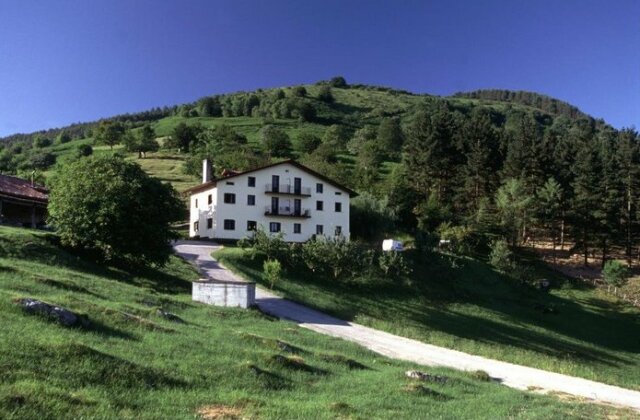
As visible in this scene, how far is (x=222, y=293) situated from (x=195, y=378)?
16.0 metres

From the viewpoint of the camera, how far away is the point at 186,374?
1065 cm

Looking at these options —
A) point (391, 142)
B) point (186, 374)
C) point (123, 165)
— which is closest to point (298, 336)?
point (186, 374)

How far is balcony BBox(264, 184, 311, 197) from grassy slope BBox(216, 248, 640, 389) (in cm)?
1623

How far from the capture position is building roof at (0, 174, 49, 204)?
46.6 m

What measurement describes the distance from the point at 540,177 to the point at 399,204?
20648 millimetres

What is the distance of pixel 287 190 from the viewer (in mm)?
61125

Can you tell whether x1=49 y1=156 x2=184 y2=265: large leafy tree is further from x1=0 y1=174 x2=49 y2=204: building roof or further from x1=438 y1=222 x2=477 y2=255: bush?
x1=438 y1=222 x2=477 y2=255: bush

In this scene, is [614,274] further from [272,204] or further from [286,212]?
[272,204]

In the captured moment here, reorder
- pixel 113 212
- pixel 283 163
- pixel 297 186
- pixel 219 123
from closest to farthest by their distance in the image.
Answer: pixel 113 212 < pixel 283 163 < pixel 297 186 < pixel 219 123

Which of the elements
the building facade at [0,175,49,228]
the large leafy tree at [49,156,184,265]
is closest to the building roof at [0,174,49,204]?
the building facade at [0,175,49,228]

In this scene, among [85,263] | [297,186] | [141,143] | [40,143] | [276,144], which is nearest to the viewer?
[85,263]

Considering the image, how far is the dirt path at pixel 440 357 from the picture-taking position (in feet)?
58.4

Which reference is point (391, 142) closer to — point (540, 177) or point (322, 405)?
point (540, 177)

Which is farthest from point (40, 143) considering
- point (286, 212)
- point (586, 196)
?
point (586, 196)
